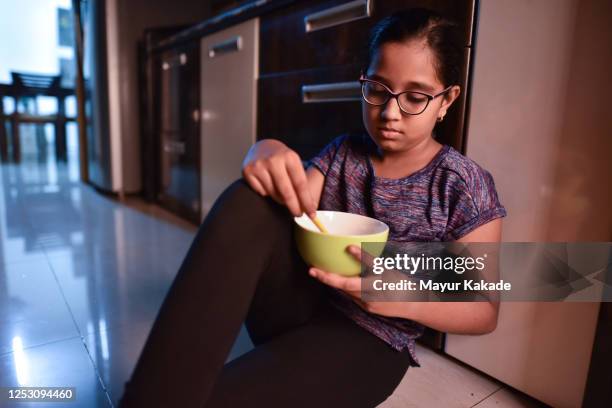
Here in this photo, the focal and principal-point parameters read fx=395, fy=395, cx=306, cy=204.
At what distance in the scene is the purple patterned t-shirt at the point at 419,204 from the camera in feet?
1.92

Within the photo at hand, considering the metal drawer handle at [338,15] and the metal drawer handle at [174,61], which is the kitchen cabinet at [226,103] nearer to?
the metal drawer handle at [174,61]

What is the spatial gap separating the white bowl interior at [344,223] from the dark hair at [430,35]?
0.23 m

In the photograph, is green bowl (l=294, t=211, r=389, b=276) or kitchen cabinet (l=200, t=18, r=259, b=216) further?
kitchen cabinet (l=200, t=18, r=259, b=216)

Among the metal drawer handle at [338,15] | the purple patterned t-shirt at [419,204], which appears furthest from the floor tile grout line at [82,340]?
the metal drawer handle at [338,15]

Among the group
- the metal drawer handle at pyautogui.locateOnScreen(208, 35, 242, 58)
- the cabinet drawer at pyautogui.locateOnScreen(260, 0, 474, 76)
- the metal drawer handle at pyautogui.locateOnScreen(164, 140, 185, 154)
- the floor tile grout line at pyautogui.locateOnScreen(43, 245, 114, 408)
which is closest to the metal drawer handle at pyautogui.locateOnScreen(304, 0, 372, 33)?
the cabinet drawer at pyautogui.locateOnScreen(260, 0, 474, 76)

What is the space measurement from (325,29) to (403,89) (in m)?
0.60

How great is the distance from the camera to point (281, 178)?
48 centimetres

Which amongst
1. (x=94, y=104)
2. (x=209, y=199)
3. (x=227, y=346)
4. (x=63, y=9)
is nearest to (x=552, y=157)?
(x=227, y=346)

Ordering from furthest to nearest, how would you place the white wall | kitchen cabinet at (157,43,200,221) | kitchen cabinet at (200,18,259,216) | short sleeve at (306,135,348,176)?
the white wall, kitchen cabinet at (157,43,200,221), kitchen cabinet at (200,18,259,216), short sleeve at (306,135,348,176)

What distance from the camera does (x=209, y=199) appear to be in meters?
1.77

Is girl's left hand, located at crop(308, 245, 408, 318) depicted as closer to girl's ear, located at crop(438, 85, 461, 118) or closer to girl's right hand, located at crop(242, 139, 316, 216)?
girl's right hand, located at crop(242, 139, 316, 216)

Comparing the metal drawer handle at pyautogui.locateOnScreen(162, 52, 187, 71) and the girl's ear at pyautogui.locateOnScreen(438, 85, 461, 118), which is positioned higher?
the metal drawer handle at pyautogui.locateOnScreen(162, 52, 187, 71)

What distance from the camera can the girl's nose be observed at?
1.84 ft

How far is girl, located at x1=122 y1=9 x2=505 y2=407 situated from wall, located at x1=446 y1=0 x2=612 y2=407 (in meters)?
0.15
